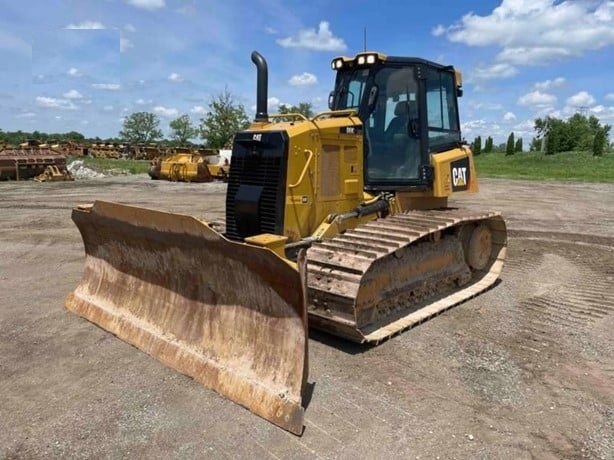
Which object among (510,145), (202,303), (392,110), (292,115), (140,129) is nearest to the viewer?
(202,303)

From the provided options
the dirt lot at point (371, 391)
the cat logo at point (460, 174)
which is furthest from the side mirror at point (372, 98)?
the dirt lot at point (371, 391)

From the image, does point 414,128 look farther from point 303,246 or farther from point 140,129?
point 140,129

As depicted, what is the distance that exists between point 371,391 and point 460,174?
400 cm

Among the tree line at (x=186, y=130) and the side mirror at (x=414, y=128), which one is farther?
the tree line at (x=186, y=130)

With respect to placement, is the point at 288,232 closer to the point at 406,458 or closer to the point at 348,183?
the point at 348,183

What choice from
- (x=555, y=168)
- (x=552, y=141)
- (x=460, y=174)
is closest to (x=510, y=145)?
(x=552, y=141)

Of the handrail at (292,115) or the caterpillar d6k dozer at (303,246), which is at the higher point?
the handrail at (292,115)

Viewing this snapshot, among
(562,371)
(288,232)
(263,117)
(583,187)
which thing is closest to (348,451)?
(562,371)

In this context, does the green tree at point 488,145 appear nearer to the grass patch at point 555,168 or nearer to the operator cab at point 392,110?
the grass patch at point 555,168

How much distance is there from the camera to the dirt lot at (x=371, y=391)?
11.4 ft

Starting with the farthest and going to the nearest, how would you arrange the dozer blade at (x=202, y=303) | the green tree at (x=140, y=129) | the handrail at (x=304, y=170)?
the green tree at (x=140, y=129), the handrail at (x=304, y=170), the dozer blade at (x=202, y=303)

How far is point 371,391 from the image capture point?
4.19m

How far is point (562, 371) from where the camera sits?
458cm

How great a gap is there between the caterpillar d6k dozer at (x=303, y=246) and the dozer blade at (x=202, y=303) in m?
0.01
